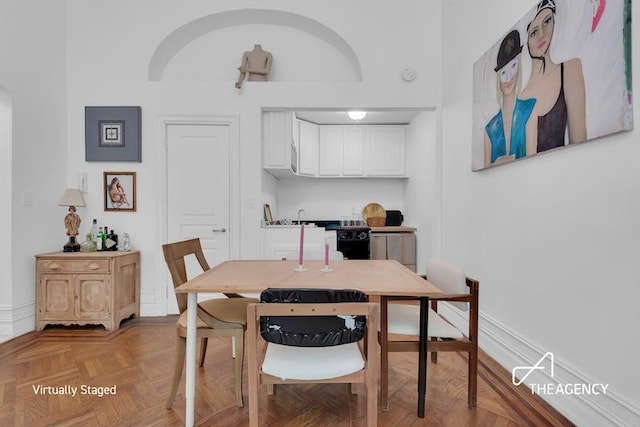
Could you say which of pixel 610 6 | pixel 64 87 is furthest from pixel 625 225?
pixel 64 87

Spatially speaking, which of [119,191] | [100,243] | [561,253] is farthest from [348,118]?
[561,253]

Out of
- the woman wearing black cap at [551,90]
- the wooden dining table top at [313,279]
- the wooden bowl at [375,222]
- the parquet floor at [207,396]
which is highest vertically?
the woman wearing black cap at [551,90]

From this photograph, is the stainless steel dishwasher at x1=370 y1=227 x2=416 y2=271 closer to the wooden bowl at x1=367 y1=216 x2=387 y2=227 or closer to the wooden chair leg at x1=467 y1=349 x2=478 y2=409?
the wooden bowl at x1=367 y1=216 x2=387 y2=227

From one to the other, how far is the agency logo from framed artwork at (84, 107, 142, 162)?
3.83 metres

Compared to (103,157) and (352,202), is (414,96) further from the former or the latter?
(103,157)

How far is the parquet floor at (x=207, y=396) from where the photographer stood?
5.66 ft

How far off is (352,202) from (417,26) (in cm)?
284

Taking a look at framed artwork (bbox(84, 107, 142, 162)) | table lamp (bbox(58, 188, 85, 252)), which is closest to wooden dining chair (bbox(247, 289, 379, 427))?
table lamp (bbox(58, 188, 85, 252))

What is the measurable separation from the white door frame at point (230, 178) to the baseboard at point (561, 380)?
247 cm

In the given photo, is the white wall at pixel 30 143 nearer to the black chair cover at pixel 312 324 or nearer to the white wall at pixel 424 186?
the black chair cover at pixel 312 324

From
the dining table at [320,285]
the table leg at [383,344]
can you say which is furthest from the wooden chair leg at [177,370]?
the table leg at [383,344]

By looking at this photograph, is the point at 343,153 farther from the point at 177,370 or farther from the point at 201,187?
the point at 177,370

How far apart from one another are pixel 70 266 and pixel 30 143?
3.90 feet

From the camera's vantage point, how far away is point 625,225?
4.68ft
